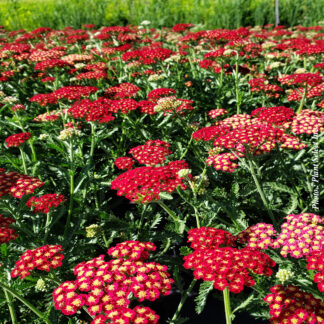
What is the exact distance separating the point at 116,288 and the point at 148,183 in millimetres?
868

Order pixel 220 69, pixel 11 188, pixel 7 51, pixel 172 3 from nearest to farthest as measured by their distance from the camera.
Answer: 1. pixel 11 188
2. pixel 220 69
3. pixel 7 51
4. pixel 172 3

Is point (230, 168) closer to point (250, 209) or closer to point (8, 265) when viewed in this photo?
point (250, 209)

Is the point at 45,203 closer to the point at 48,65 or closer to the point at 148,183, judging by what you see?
the point at 148,183

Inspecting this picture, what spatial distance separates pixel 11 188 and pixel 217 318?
2.06 metres

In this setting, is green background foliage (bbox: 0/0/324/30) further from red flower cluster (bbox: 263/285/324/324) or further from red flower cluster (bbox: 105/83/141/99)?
red flower cluster (bbox: 263/285/324/324)

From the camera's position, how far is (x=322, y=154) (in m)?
3.31

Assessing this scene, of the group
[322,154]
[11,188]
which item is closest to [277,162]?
[322,154]

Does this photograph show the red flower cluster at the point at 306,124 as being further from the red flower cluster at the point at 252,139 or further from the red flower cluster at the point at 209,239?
the red flower cluster at the point at 209,239

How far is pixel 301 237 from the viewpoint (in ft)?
6.79

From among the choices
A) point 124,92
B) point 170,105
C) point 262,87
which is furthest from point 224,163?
point 262,87

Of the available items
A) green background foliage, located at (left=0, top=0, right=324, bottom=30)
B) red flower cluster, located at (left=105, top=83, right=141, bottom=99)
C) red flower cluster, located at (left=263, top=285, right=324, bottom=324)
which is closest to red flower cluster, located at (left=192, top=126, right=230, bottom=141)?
red flower cluster, located at (left=105, top=83, right=141, bottom=99)

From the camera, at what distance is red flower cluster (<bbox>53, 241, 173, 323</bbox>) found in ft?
5.01

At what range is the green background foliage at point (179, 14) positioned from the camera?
13.5 m

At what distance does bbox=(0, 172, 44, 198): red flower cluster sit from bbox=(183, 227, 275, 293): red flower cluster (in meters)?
1.35
